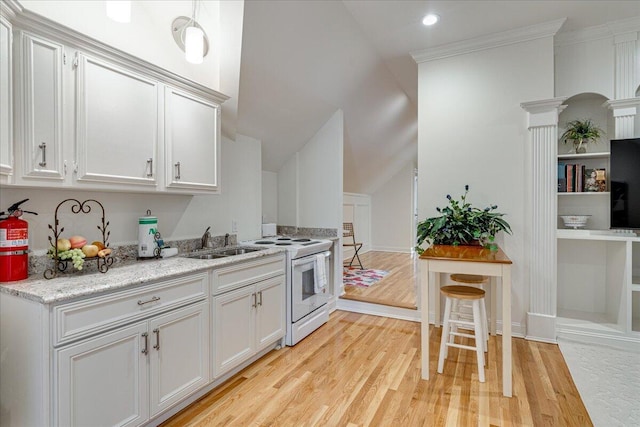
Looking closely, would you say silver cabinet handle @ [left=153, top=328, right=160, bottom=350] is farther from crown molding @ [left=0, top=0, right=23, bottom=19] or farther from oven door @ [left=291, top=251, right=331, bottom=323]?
crown molding @ [left=0, top=0, right=23, bottom=19]

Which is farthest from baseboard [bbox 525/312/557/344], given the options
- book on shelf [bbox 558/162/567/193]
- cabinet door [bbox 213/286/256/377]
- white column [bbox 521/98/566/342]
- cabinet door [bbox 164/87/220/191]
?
cabinet door [bbox 164/87/220/191]

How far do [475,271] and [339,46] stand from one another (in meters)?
2.47

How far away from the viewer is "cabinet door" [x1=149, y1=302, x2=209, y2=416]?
182 centimetres

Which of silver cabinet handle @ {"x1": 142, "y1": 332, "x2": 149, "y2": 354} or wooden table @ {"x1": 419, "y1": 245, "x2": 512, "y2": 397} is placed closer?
silver cabinet handle @ {"x1": 142, "y1": 332, "x2": 149, "y2": 354}

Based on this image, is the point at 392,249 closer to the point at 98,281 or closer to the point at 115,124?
the point at 115,124

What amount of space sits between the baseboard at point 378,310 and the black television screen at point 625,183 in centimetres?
205

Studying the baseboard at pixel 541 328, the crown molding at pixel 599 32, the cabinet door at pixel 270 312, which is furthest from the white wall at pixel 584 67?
the cabinet door at pixel 270 312

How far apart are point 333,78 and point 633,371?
12.2 feet

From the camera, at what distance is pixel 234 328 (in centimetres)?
239

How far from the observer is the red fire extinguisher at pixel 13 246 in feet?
5.21

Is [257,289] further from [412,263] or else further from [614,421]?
[412,263]

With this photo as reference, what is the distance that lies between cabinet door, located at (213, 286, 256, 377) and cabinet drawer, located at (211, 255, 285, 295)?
0.05 meters

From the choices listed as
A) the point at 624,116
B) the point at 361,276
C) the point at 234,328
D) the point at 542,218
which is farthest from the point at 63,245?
the point at 624,116

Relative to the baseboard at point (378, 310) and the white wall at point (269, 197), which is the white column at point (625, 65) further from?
the white wall at point (269, 197)
